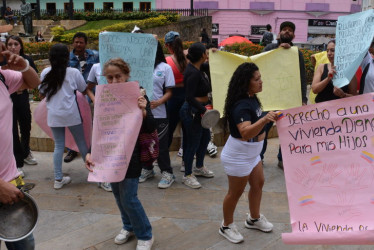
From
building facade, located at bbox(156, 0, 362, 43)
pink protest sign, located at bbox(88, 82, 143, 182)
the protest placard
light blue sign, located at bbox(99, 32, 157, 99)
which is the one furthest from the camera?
building facade, located at bbox(156, 0, 362, 43)

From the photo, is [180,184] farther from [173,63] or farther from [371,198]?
[371,198]

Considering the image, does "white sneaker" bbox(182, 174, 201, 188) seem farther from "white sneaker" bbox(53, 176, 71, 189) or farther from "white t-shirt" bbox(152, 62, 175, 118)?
"white sneaker" bbox(53, 176, 71, 189)

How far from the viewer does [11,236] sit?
233 cm

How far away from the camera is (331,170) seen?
9.37 feet

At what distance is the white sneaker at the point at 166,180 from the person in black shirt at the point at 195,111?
0.17 metres

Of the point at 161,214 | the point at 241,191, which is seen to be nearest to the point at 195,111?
the point at 161,214

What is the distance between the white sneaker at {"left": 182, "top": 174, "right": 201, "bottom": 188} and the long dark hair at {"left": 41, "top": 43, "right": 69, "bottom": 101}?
1773 millimetres

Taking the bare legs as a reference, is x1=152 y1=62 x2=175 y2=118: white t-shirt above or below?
above

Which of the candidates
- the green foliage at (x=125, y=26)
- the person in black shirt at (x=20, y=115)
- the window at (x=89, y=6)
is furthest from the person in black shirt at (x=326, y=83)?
the window at (x=89, y=6)

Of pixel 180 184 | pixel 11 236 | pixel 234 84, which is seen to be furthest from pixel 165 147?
pixel 11 236

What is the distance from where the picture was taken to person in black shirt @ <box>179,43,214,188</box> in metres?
4.32

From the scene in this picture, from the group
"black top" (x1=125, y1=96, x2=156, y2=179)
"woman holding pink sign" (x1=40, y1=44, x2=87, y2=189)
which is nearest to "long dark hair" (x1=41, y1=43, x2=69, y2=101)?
"woman holding pink sign" (x1=40, y1=44, x2=87, y2=189)

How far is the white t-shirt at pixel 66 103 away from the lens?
445 cm

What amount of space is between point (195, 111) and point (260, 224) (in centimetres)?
143
